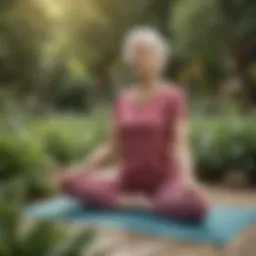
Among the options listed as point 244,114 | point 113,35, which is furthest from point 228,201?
point 113,35

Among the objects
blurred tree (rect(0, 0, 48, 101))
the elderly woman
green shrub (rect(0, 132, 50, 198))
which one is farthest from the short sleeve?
blurred tree (rect(0, 0, 48, 101))

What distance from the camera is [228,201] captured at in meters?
1.12

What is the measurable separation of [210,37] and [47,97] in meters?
0.21

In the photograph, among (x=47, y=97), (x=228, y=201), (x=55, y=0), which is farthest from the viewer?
(x=228, y=201)

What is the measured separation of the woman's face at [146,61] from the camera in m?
1.00

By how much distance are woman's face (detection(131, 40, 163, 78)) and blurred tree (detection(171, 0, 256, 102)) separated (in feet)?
0.25

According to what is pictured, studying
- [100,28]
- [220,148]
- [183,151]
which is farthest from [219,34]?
[220,148]

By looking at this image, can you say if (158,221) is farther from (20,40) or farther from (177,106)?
(20,40)

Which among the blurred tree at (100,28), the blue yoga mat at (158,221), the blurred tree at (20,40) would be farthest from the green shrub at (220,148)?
the blurred tree at (20,40)

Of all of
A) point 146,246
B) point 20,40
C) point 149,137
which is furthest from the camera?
point 149,137

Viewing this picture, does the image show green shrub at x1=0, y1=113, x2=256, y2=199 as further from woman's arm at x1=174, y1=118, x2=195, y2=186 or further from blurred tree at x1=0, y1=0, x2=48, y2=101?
blurred tree at x1=0, y1=0, x2=48, y2=101

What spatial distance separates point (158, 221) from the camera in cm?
103

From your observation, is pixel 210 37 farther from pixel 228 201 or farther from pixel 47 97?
pixel 228 201

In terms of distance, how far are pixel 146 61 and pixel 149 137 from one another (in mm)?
117
